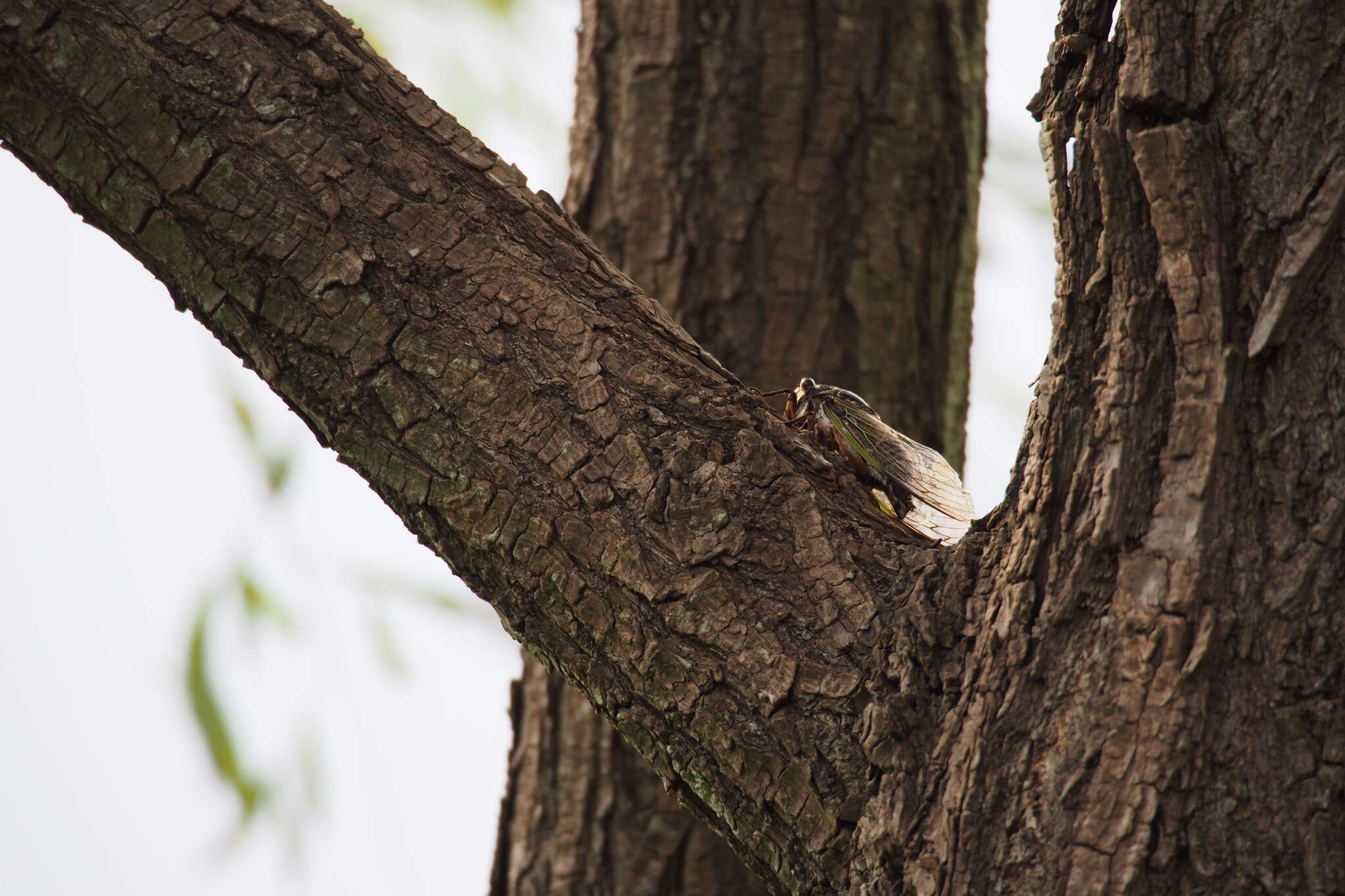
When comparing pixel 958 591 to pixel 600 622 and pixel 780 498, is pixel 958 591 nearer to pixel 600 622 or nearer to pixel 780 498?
pixel 780 498

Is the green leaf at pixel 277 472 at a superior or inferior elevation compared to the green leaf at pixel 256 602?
superior

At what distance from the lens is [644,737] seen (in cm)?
100

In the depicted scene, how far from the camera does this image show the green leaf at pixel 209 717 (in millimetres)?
2131

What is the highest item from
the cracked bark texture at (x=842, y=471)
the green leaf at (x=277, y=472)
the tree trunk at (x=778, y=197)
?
the tree trunk at (x=778, y=197)

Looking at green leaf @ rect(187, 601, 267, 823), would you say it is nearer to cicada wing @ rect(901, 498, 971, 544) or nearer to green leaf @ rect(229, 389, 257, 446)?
green leaf @ rect(229, 389, 257, 446)

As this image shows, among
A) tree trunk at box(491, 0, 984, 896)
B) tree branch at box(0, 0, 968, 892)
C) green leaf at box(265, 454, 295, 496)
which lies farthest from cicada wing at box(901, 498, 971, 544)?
green leaf at box(265, 454, 295, 496)

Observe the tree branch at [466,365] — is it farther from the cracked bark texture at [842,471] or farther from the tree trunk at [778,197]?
the tree trunk at [778,197]

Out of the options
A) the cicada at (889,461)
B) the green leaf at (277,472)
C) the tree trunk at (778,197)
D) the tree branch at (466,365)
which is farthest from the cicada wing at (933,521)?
the green leaf at (277,472)

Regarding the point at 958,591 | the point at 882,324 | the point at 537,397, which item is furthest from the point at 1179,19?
the point at 882,324

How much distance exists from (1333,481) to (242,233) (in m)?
1.03

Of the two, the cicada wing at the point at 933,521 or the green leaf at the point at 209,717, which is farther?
the green leaf at the point at 209,717

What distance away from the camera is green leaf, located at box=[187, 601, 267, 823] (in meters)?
2.13

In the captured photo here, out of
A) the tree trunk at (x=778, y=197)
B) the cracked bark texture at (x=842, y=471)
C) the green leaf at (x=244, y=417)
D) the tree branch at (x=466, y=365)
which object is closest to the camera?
the cracked bark texture at (x=842, y=471)

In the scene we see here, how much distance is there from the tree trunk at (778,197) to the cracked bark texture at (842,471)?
820mm
